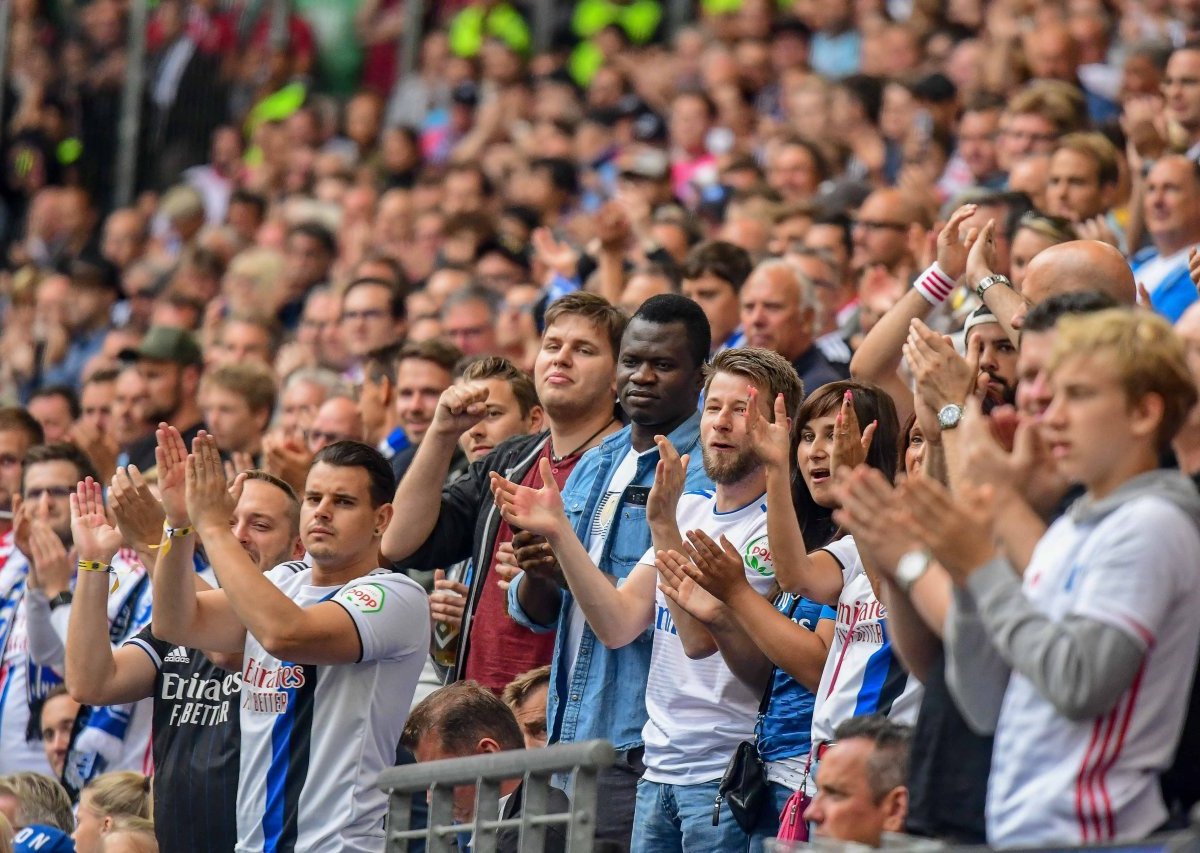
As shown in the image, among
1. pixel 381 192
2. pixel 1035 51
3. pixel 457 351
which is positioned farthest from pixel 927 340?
pixel 381 192

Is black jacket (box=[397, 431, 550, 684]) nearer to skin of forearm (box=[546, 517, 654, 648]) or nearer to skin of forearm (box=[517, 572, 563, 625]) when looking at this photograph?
skin of forearm (box=[517, 572, 563, 625])

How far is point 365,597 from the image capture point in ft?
19.9

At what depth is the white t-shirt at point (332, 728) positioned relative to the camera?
5.98 m

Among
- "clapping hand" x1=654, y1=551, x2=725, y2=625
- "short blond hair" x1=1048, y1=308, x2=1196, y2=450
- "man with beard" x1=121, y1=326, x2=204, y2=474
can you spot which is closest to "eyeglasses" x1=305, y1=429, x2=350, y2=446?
"man with beard" x1=121, y1=326, x2=204, y2=474

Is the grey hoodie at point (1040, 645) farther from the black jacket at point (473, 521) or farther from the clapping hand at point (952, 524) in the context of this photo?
the black jacket at point (473, 521)

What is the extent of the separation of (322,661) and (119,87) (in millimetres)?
12355

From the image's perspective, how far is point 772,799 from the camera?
562 centimetres

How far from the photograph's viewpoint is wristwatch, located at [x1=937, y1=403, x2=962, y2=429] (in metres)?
4.86

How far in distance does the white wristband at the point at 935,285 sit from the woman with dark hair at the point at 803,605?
0.67m

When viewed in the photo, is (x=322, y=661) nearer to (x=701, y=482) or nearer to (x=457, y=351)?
(x=701, y=482)

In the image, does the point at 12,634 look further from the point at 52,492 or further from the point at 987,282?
the point at 987,282

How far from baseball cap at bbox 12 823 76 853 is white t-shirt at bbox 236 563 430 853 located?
1.04 metres

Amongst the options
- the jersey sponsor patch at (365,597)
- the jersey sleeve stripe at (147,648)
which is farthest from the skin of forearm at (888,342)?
the jersey sleeve stripe at (147,648)

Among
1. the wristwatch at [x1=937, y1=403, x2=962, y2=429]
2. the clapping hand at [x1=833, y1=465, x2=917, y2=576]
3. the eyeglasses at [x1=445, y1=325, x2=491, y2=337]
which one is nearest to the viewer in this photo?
the clapping hand at [x1=833, y1=465, x2=917, y2=576]
